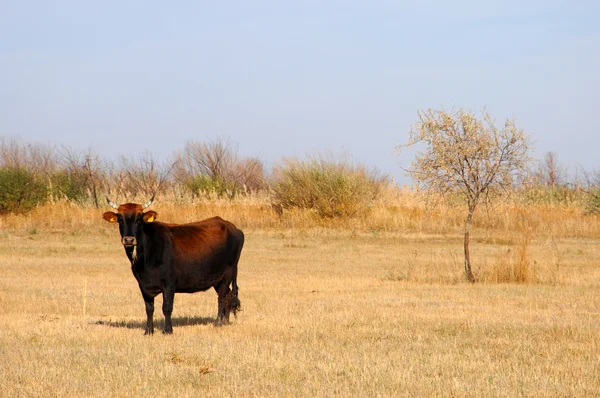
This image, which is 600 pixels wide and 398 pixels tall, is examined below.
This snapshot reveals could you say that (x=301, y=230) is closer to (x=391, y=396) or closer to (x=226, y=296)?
(x=226, y=296)

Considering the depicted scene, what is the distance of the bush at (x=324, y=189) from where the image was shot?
3916 centimetres

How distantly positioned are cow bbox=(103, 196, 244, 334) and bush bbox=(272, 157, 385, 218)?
24731mm

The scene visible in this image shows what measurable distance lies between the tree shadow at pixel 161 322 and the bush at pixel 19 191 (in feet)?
92.9

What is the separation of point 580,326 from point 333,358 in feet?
15.5

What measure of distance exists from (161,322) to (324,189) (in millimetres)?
25345

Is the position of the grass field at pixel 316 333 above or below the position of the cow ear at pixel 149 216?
below

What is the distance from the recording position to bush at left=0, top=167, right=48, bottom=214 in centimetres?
4084

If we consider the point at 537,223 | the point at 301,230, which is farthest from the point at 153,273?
the point at 537,223

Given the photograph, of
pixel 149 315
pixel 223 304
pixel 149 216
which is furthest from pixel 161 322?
pixel 149 216

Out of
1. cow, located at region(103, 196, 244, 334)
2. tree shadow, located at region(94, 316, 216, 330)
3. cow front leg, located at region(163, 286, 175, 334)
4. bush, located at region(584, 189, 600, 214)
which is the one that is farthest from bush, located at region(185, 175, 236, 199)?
cow front leg, located at region(163, 286, 175, 334)

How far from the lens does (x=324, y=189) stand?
39.4m

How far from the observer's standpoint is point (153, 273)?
42.4ft

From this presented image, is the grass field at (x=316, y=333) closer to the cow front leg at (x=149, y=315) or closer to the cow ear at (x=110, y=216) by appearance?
the cow front leg at (x=149, y=315)

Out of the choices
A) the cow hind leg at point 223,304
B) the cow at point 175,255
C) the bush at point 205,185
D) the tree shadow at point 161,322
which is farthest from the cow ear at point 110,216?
the bush at point 205,185
